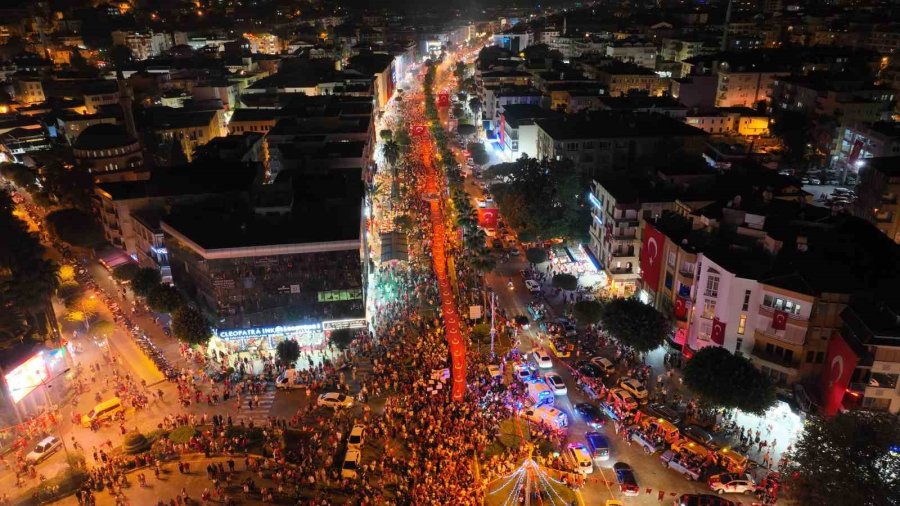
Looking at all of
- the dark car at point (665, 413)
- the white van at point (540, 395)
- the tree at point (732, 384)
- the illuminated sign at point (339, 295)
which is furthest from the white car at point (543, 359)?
the illuminated sign at point (339, 295)

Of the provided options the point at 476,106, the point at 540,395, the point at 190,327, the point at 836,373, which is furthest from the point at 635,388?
the point at 476,106

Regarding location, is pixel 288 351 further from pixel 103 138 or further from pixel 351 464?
pixel 103 138

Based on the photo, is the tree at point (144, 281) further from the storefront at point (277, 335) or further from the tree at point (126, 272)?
the storefront at point (277, 335)

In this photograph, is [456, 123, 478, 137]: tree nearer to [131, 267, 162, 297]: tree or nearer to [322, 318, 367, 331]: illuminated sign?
[131, 267, 162, 297]: tree

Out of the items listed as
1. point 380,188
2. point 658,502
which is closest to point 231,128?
point 380,188

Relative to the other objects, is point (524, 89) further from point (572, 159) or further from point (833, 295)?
point (833, 295)
